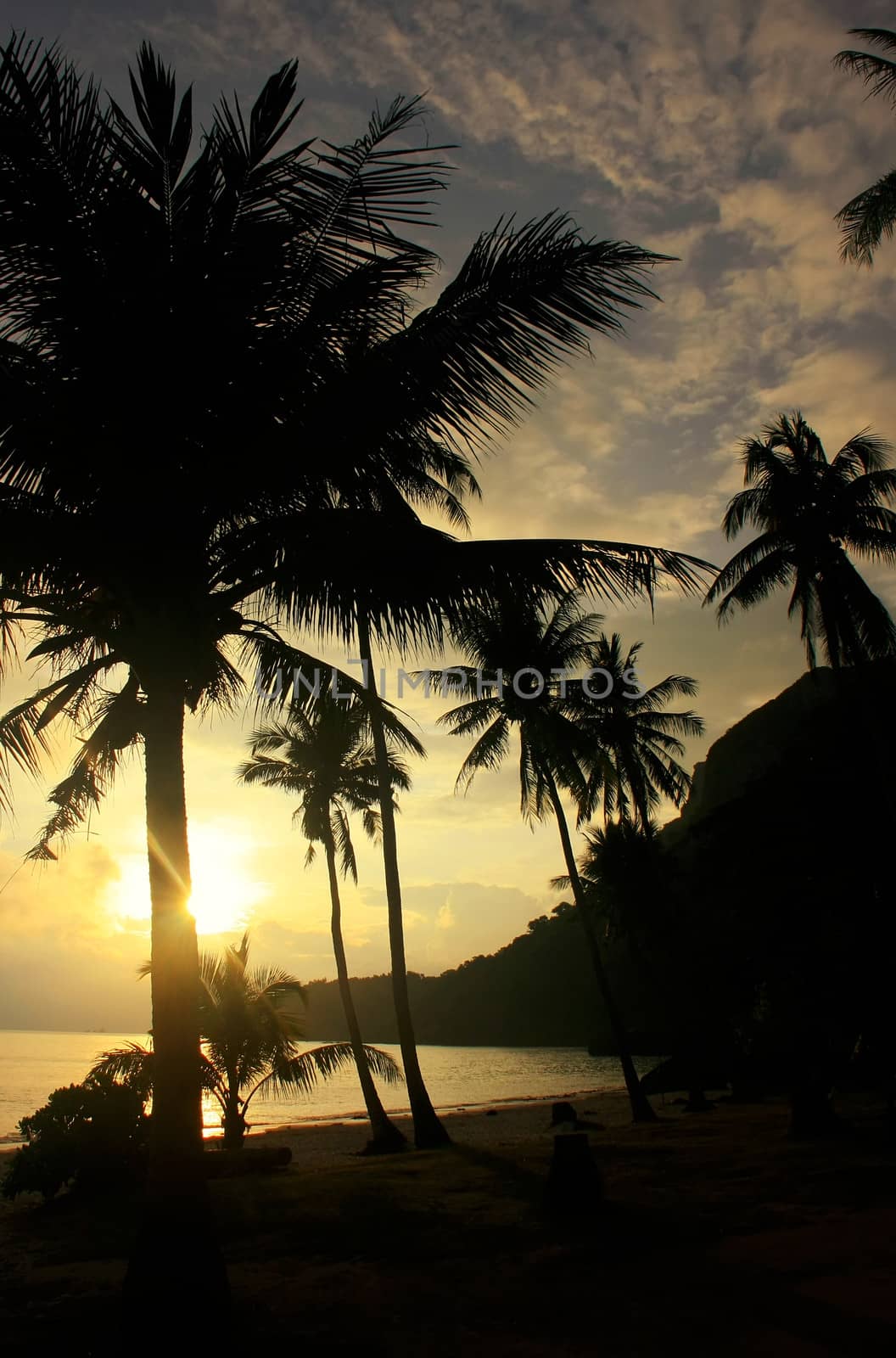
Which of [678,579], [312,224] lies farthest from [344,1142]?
[312,224]

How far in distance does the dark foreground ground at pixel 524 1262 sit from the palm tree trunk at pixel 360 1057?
278 inches

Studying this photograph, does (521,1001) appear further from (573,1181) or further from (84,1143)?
(573,1181)

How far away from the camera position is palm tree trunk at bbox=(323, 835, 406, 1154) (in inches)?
674

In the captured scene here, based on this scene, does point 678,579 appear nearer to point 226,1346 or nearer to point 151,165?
point 151,165

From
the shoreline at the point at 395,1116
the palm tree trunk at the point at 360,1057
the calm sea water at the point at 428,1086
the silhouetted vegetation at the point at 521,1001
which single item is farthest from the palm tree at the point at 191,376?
the silhouetted vegetation at the point at 521,1001

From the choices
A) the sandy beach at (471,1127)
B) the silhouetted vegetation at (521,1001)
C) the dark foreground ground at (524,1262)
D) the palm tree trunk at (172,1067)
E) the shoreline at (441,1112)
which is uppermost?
the palm tree trunk at (172,1067)

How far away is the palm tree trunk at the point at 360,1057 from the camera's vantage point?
17.1 meters

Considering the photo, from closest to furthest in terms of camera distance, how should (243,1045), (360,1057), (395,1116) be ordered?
(243,1045), (360,1057), (395,1116)

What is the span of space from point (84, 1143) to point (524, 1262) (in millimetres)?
7076

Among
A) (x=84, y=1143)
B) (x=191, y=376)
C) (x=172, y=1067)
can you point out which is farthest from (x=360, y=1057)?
(x=191, y=376)

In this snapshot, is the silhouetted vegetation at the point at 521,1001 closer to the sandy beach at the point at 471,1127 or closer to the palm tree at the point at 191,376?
the sandy beach at the point at 471,1127

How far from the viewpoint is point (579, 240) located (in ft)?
18.4

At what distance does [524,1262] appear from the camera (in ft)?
19.5

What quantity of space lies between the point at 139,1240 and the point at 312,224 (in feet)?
21.1
